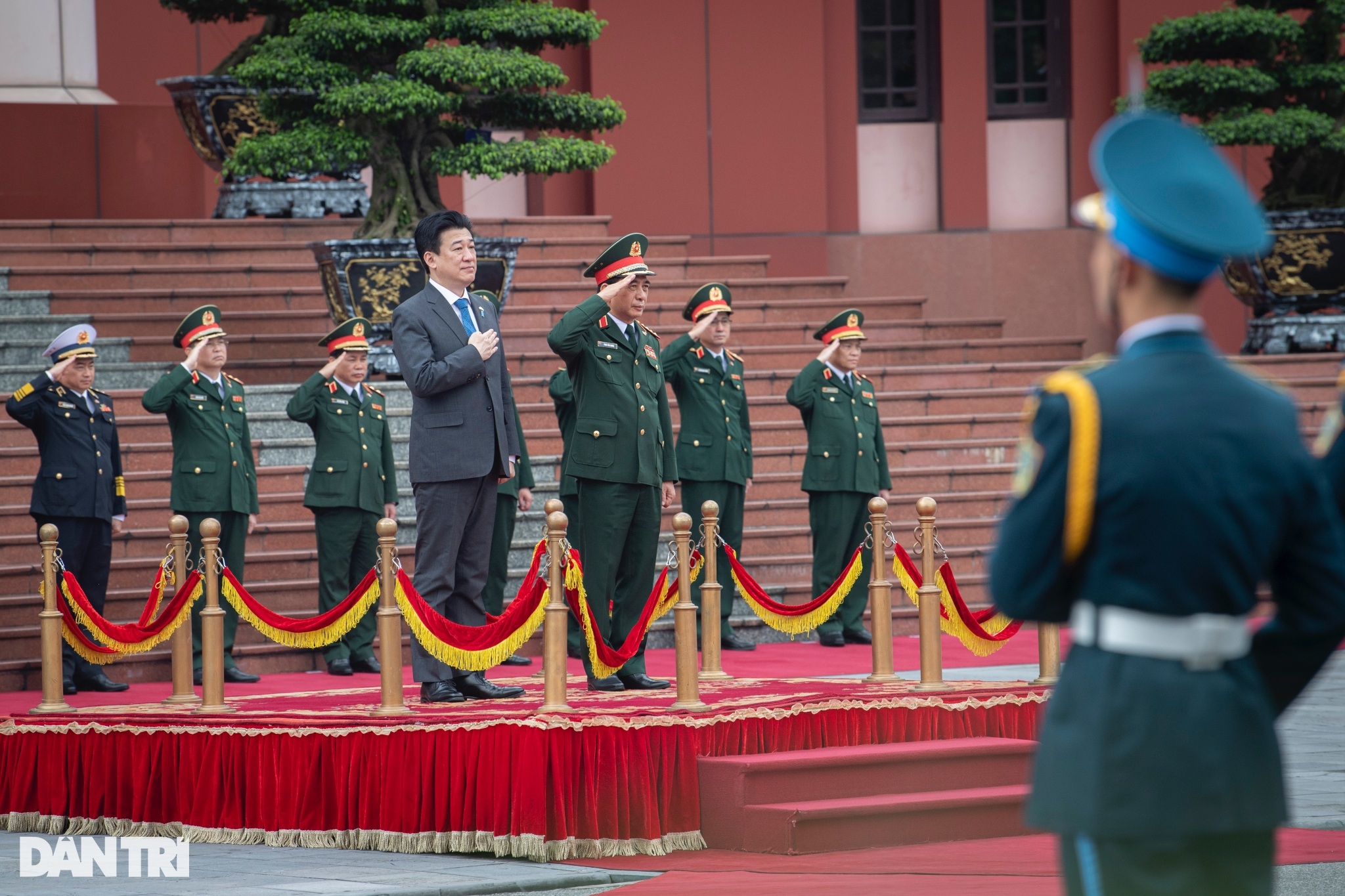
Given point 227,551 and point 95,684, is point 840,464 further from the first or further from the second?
point 95,684

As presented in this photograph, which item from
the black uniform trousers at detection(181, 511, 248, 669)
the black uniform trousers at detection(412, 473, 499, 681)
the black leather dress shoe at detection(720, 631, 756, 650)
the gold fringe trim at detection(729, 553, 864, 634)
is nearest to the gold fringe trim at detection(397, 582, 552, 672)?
the black uniform trousers at detection(412, 473, 499, 681)

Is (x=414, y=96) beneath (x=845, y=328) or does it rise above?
above

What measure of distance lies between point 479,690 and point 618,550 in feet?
2.19

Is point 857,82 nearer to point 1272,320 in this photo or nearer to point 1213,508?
point 1272,320

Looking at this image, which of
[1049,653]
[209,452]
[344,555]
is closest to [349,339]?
[209,452]

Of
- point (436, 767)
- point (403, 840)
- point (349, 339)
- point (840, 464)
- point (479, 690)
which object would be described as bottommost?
point (403, 840)

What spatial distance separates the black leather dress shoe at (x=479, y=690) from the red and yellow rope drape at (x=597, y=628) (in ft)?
0.96

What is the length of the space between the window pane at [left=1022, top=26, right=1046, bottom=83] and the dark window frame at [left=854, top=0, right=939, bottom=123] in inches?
31.3

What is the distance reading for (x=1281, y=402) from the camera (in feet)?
7.93

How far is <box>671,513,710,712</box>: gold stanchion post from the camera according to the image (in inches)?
222

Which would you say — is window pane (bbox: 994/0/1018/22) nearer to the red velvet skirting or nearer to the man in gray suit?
the red velvet skirting

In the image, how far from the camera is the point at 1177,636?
2324 mm

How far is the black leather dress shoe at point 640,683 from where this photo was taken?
6.36m

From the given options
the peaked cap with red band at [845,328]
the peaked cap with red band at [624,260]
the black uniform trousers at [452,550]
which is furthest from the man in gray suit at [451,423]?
the peaked cap with red band at [845,328]
